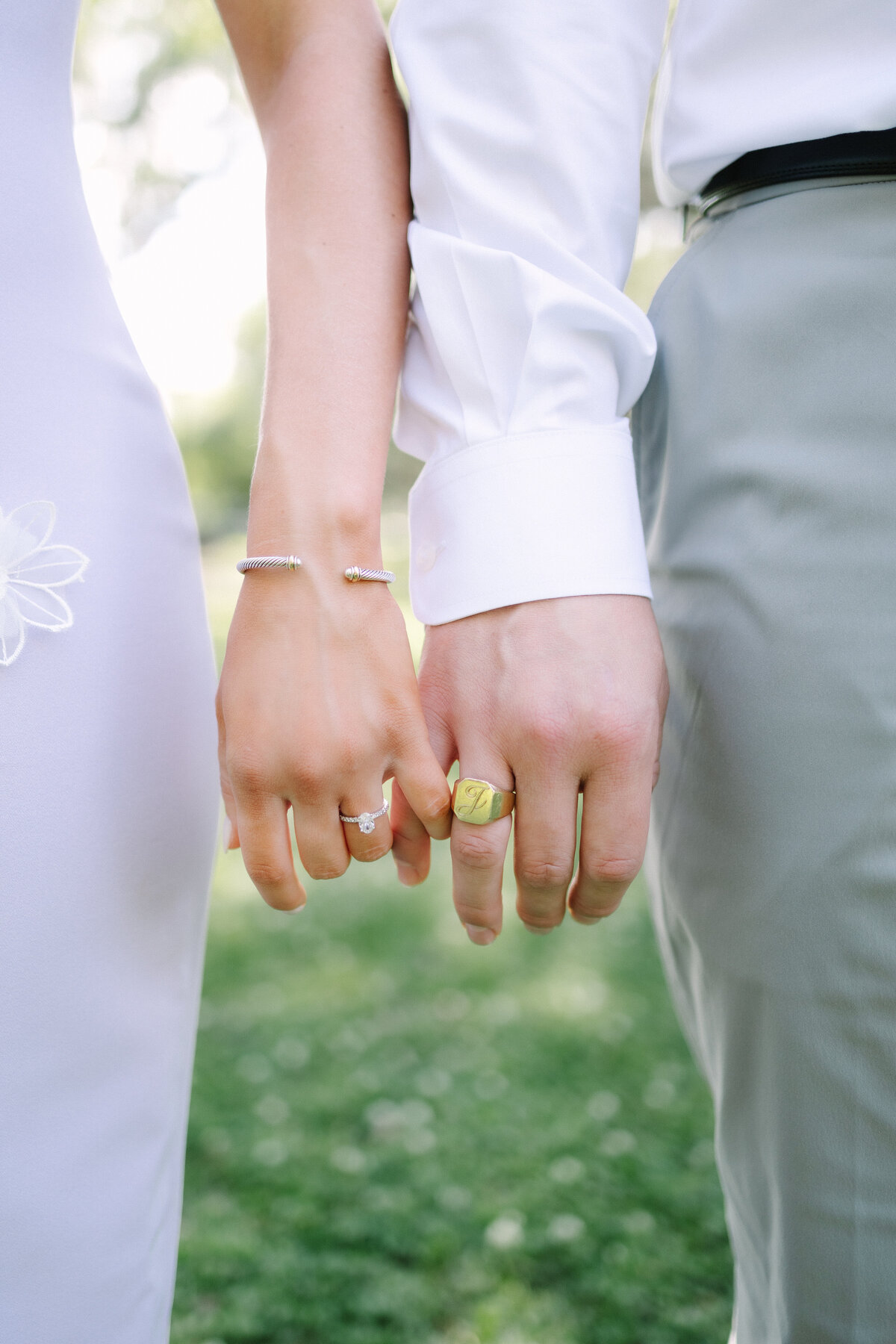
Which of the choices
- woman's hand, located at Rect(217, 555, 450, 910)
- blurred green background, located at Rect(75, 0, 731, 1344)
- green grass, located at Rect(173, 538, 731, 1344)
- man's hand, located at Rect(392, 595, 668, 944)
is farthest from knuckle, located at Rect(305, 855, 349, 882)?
green grass, located at Rect(173, 538, 731, 1344)

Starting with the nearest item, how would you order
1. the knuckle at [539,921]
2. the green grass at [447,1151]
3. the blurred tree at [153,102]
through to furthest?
the knuckle at [539,921], the green grass at [447,1151], the blurred tree at [153,102]

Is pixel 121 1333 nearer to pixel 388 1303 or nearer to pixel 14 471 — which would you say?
pixel 14 471

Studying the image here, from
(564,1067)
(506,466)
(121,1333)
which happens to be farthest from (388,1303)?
(506,466)

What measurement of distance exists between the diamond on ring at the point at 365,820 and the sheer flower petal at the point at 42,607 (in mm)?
316

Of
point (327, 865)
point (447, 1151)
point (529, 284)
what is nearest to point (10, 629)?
point (327, 865)

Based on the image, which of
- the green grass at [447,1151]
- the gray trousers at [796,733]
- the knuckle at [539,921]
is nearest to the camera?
the gray trousers at [796,733]

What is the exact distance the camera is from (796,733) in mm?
877

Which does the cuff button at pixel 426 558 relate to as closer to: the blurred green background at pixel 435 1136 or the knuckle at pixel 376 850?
the knuckle at pixel 376 850

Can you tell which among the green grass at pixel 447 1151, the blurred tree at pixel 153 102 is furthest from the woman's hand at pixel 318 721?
the blurred tree at pixel 153 102

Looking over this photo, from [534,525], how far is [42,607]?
46 centimetres

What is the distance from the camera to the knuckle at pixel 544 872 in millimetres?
916

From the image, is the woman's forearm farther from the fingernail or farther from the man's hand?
the fingernail

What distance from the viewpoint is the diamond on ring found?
2.98 ft

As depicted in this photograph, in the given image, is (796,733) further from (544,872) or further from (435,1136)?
(435,1136)
